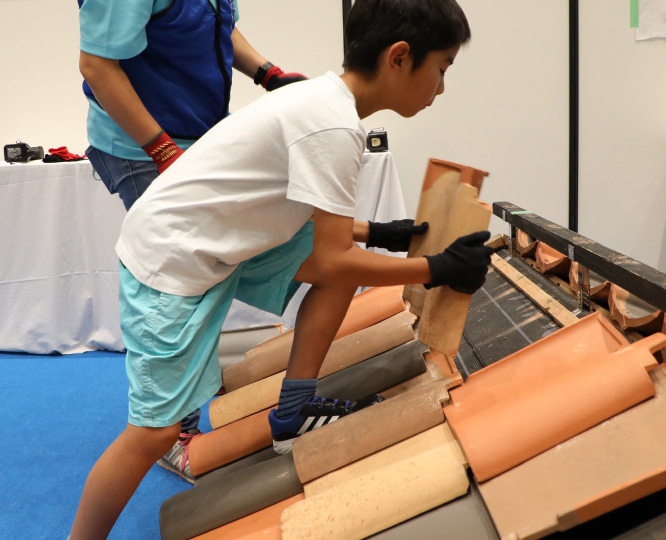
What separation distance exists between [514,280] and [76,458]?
1.45 m

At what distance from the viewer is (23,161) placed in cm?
291

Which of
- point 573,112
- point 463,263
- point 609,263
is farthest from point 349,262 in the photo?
point 573,112

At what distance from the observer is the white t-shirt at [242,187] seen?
42.5 inches

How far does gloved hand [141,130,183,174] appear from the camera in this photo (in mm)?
1407

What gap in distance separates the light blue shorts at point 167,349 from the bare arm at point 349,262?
0.88 feet

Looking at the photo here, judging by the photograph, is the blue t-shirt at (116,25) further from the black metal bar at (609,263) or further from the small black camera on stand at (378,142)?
the small black camera on stand at (378,142)

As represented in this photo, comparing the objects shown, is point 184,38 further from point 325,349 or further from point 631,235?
point 631,235

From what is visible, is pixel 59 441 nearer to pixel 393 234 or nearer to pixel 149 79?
pixel 149 79

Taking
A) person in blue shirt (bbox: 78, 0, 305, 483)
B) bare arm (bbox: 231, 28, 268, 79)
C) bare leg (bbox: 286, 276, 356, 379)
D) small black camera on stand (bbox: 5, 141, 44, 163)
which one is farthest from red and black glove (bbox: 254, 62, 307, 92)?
small black camera on stand (bbox: 5, 141, 44, 163)

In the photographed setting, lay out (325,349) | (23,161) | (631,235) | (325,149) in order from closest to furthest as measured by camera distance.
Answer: (325,149) → (325,349) → (23,161) → (631,235)

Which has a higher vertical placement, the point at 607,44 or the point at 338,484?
the point at 607,44

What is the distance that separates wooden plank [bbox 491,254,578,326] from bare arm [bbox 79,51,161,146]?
3.60ft

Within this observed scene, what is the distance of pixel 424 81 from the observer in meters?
1.16

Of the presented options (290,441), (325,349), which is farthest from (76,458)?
(325,349)
